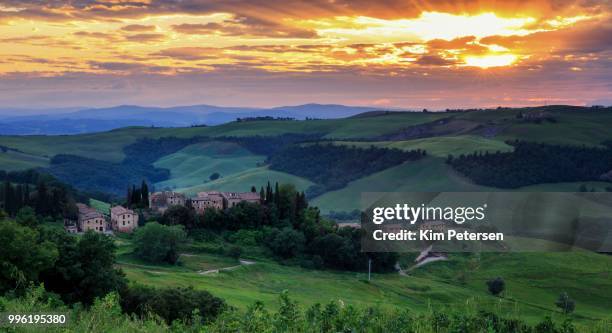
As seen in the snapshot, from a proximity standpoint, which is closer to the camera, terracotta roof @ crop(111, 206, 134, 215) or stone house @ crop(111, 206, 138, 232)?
stone house @ crop(111, 206, 138, 232)

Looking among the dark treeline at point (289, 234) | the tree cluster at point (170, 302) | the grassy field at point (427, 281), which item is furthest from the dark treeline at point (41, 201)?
the tree cluster at point (170, 302)

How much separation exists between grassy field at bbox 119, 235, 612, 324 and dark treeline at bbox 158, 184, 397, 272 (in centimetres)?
347

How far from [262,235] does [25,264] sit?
5898 cm

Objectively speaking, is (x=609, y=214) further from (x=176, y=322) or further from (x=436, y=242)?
(x=176, y=322)

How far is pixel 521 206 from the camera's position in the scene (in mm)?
156625

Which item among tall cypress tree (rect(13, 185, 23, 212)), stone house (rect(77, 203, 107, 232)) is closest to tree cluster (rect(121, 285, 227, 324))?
stone house (rect(77, 203, 107, 232))

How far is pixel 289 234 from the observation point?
3728 inches

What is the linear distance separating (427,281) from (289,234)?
22.3 meters

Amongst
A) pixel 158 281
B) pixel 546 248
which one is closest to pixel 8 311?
pixel 158 281

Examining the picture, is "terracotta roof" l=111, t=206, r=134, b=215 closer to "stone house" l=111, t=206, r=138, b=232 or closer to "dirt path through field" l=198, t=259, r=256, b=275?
"stone house" l=111, t=206, r=138, b=232

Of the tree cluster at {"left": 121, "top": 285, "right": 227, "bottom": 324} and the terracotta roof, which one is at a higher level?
the tree cluster at {"left": 121, "top": 285, "right": 227, "bottom": 324}

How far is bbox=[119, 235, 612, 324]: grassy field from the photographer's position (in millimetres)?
65438

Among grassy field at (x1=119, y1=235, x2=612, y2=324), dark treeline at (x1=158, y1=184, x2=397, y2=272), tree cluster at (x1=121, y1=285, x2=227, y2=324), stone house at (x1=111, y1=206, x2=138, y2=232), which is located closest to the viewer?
tree cluster at (x1=121, y1=285, x2=227, y2=324)

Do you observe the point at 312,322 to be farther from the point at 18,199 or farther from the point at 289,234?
the point at 18,199
